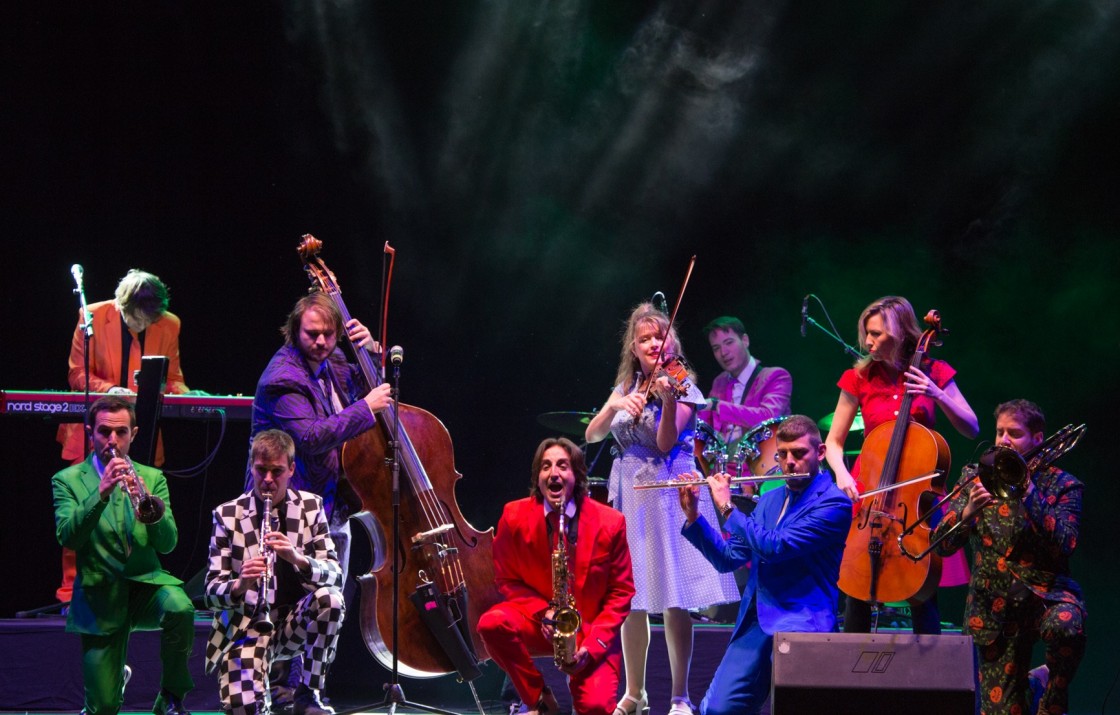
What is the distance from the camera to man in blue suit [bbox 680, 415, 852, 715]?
4.02 meters

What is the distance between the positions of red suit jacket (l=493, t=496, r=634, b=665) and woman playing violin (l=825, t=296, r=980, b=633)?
89 cm

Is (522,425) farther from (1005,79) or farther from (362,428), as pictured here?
(1005,79)

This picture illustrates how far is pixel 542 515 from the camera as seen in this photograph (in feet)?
14.1

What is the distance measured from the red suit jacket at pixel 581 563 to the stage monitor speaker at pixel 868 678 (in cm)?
73

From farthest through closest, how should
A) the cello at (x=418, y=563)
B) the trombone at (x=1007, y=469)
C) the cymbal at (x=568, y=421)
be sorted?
the cymbal at (x=568, y=421) → the cello at (x=418, y=563) → the trombone at (x=1007, y=469)

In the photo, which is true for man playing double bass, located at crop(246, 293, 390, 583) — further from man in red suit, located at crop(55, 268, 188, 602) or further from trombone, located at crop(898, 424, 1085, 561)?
trombone, located at crop(898, 424, 1085, 561)

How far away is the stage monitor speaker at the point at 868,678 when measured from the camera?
11.9 ft

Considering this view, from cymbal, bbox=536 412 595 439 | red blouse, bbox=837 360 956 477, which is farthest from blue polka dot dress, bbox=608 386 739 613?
cymbal, bbox=536 412 595 439

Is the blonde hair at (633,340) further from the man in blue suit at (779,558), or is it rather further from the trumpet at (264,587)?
the trumpet at (264,587)

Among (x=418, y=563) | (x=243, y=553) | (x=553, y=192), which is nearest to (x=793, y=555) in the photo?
(x=418, y=563)

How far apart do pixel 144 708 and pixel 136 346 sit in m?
1.91

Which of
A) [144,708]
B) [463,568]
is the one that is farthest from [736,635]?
[144,708]

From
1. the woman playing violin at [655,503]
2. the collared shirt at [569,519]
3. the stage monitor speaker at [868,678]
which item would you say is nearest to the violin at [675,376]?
the woman playing violin at [655,503]

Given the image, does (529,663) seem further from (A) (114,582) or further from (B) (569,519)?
(A) (114,582)
